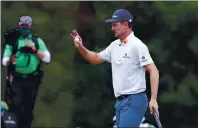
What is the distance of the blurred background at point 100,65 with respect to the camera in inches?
370

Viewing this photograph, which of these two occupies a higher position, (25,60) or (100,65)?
(25,60)

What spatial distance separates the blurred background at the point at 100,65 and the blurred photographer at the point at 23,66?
0.10 meters

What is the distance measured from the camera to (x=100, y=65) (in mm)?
9523

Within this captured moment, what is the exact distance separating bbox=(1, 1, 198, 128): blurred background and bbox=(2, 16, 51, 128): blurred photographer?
0.31 ft

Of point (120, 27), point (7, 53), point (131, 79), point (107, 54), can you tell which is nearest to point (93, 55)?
point (107, 54)

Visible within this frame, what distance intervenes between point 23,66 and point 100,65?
1106 mm

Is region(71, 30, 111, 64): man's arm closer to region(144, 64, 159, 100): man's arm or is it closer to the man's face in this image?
the man's face

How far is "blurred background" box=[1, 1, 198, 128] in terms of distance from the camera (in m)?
9.39

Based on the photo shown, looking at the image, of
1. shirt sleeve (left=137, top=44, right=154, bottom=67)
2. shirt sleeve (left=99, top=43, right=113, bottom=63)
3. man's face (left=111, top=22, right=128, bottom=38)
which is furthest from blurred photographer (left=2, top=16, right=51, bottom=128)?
shirt sleeve (left=137, top=44, right=154, bottom=67)

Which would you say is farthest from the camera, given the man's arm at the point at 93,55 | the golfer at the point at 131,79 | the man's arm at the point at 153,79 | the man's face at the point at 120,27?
the man's arm at the point at 93,55

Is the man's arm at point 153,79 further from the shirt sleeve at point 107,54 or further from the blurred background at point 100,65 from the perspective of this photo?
the blurred background at point 100,65

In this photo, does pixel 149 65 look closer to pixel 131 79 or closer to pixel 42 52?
pixel 131 79

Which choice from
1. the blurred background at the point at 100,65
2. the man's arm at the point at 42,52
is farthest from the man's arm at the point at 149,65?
the man's arm at the point at 42,52

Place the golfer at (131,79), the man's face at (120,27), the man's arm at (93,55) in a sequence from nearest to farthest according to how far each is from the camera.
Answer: the golfer at (131,79)
the man's face at (120,27)
the man's arm at (93,55)
